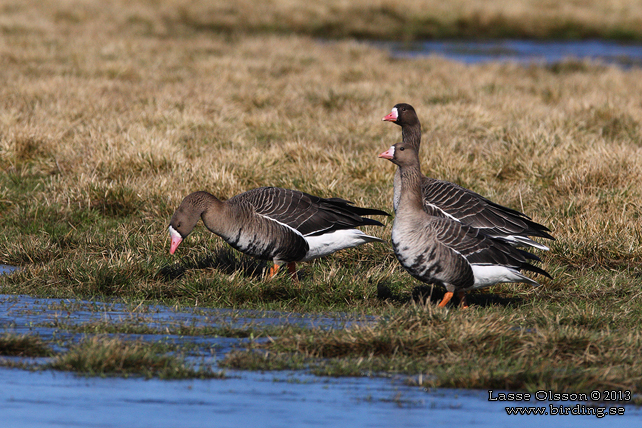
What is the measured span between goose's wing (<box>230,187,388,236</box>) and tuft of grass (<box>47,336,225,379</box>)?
276 centimetres

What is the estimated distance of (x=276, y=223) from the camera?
793 centimetres

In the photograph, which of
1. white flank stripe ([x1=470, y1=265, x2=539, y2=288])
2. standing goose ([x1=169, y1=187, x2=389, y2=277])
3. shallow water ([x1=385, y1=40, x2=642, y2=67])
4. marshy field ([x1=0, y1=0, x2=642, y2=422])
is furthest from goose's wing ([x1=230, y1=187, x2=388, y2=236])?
shallow water ([x1=385, y1=40, x2=642, y2=67])

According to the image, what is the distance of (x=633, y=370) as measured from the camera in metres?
5.32

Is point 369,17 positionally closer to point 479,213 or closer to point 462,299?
point 479,213

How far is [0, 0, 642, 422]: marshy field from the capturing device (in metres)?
5.74

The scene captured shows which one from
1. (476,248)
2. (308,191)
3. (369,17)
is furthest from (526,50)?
(476,248)

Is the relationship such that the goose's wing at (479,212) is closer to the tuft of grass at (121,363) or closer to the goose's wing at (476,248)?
the goose's wing at (476,248)

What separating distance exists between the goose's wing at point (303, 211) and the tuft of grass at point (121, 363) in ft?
9.06

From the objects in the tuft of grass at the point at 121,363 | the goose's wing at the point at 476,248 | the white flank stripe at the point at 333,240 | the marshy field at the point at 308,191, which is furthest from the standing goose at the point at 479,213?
the tuft of grass at the point at 121,363

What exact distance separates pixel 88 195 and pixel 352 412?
21.4ft

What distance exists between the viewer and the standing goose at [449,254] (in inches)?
276

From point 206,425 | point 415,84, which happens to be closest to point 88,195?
point 206,425

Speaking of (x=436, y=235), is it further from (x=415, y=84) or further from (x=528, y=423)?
(x=415, y=84)

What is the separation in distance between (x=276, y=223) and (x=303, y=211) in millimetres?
359
